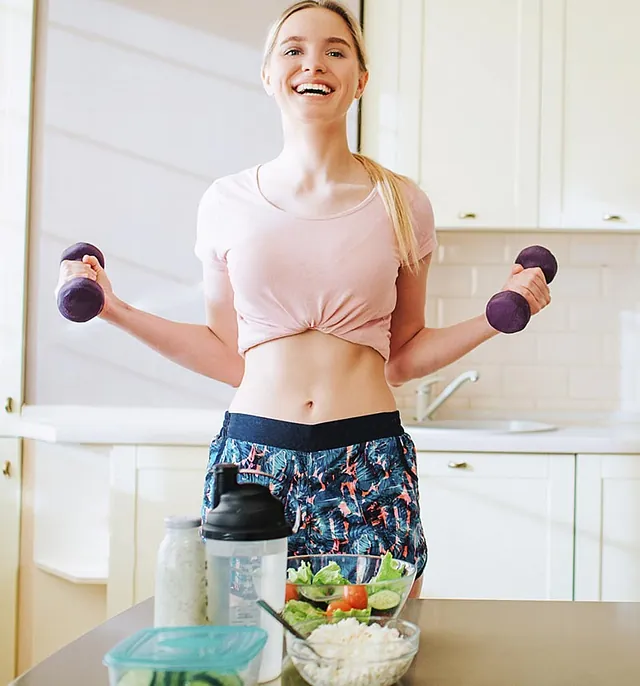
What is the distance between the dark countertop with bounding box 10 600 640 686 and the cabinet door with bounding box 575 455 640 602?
56.2 inches

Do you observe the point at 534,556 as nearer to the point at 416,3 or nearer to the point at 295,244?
the point at 295,244

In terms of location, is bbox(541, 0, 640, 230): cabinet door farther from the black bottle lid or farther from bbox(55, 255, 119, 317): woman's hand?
the black bottle lid

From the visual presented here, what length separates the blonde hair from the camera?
4.97 feet

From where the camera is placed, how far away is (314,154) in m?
1.55

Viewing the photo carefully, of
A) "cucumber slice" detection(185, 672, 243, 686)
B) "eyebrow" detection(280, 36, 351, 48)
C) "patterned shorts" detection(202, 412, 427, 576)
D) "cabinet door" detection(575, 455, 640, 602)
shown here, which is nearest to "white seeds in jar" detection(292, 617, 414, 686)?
"cucumber slice" detection(185, 672, 243, 686)

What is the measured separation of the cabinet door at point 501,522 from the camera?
101 inches

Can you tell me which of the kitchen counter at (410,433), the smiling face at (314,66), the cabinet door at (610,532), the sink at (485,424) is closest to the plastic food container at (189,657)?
the smiling face at (314,66)

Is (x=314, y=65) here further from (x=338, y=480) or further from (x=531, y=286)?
(x=338, y=480)

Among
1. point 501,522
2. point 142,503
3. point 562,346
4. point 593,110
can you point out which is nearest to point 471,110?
point 593,110

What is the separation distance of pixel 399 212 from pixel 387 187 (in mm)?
51

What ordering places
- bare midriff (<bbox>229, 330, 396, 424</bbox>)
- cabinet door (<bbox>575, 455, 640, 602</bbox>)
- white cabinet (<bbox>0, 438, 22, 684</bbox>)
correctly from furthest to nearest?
1. white cabinet (<bbox>0, 438, 22, 684</bbox>)
2. cabinet door (<bbox>575, 455, 640, 602</bbox>)
3. bare midriff (<bbox>229, 330, 396, 424</bbox>)

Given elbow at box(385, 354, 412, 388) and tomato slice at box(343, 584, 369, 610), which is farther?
elbow at box(385, 354, 412, 388)

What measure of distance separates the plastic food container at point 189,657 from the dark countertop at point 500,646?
116mm

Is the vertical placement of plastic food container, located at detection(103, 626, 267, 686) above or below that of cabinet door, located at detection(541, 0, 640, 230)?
below
